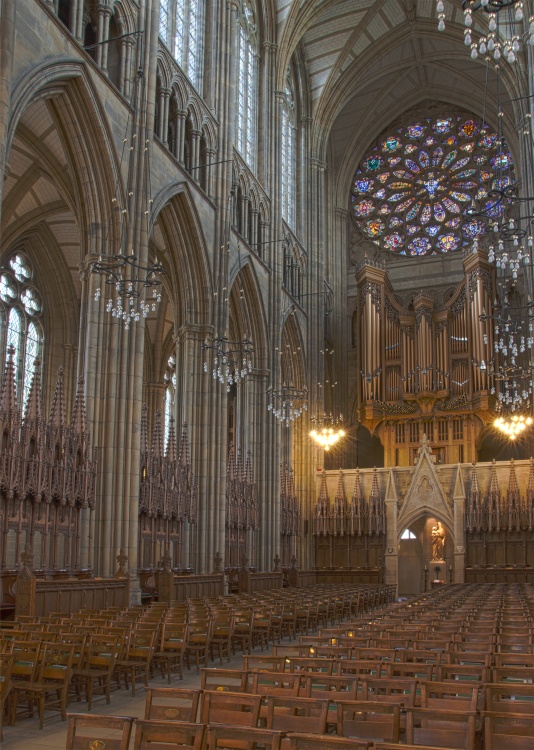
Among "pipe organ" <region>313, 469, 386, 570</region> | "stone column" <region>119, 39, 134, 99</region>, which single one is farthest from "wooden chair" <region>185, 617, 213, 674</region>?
"pipe organ" <region>313, 469, 386, 570</region>

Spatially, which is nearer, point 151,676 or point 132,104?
point 151,676

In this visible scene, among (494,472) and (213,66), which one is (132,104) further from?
(494,472)

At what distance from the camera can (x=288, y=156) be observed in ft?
130

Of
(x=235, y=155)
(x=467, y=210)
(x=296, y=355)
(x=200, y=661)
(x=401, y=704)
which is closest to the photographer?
(x=401, y=704)

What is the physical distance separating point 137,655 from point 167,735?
5.55 m

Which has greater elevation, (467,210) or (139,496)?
(467,210)

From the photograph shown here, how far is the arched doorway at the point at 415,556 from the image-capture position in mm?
35344

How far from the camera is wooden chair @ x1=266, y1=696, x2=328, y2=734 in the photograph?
521cm

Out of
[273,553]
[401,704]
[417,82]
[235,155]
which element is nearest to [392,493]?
[273,553]

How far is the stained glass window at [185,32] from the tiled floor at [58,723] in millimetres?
20448

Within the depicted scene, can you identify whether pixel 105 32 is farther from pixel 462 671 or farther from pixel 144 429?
pixel 462 671

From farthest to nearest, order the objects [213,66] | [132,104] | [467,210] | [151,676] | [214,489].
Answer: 1. [467,210]
2. [213,66]
3. [214,489]
4. [132,104]
5. [151,676]

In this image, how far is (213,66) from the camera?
94.2ft

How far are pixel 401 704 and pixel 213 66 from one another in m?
26.4
